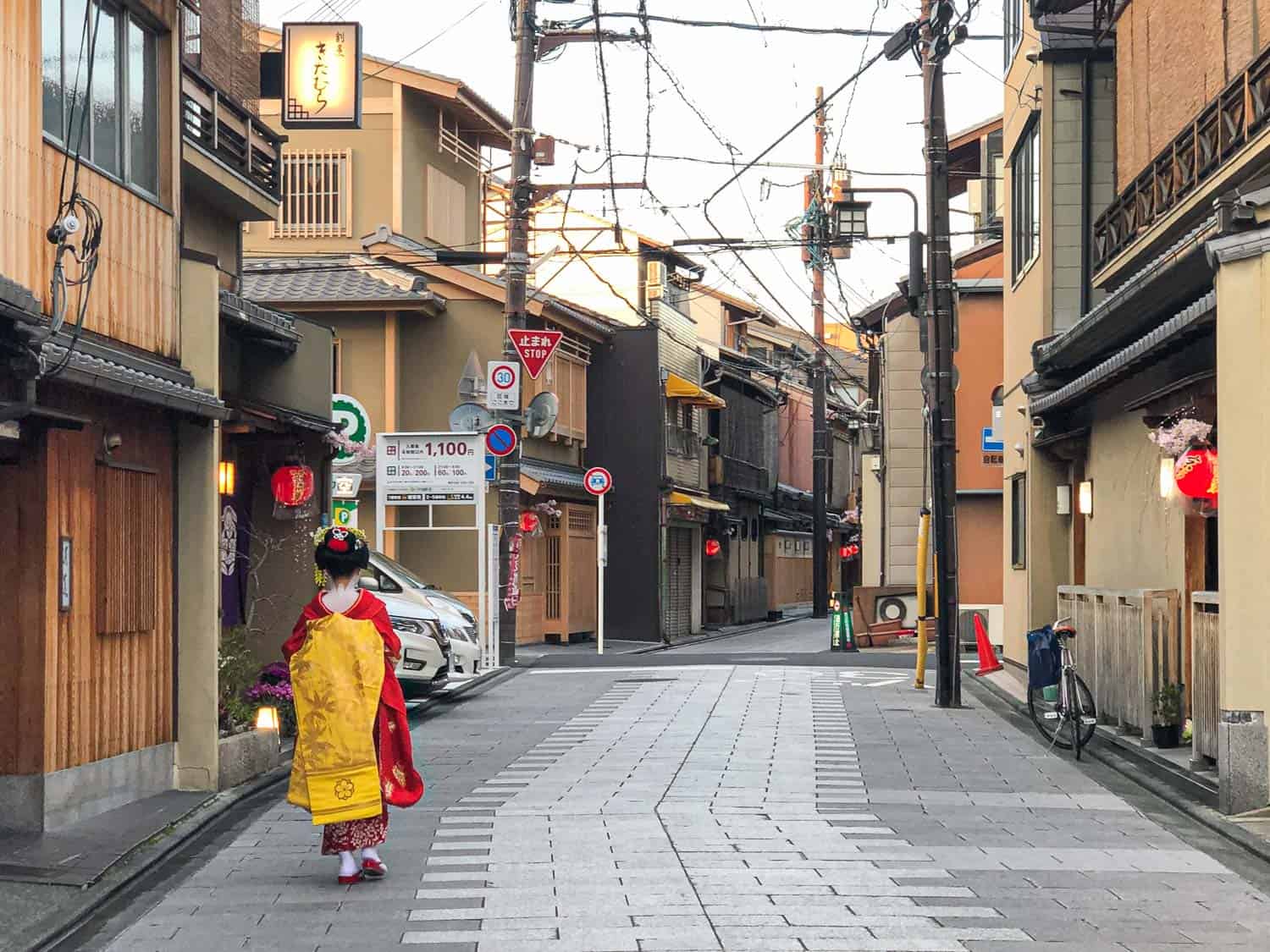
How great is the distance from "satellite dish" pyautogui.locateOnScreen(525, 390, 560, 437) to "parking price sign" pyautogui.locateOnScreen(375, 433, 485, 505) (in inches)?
352

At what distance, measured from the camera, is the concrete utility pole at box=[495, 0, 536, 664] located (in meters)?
27.6

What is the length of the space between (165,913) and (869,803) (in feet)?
18.4

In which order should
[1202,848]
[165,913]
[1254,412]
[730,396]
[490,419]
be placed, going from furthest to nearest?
Result: [730,396] → [490,419] → [1254,412] → [1202,848] → [165,913]

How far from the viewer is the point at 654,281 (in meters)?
45.6

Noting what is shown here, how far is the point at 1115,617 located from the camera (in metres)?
16.7

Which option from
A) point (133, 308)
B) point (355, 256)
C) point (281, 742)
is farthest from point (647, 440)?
point (133, 308)

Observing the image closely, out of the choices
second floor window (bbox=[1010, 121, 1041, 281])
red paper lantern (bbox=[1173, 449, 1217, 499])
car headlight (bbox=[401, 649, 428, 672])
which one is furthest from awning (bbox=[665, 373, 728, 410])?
red paper lantern (bbox=[1173, 449, 1217, 499])

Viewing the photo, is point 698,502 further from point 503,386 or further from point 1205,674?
point 1205,674

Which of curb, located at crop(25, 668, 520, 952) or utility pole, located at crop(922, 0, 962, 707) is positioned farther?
utility pole, located at crop(922, 0, 962, 707)

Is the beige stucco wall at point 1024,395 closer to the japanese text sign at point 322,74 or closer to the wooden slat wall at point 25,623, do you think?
the japanese text sign at point 322,74

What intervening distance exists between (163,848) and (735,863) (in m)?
3.61

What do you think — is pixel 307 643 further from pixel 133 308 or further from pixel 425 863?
pixel 133 308

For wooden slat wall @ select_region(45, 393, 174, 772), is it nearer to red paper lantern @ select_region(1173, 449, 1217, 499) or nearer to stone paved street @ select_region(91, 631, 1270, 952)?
stone paved street @ select_region(91, 631, 1270, 952)

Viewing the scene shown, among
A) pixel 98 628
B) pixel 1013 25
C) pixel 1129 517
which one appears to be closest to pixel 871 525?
pixel 1013 25
